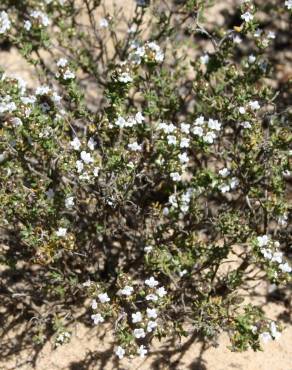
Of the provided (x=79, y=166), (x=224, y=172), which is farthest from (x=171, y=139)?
(x=79, y=166)

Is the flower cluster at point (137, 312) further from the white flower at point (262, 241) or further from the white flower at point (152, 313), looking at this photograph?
the white flower at point (262, 241)

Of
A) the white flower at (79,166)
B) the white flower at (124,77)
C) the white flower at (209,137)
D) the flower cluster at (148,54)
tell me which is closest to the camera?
the white flower at (79,166)

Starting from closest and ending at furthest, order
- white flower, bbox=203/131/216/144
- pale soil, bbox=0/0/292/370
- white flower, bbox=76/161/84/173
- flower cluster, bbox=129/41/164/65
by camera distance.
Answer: white flower, bbox=76/161/84/173
white flower, bbox=203/131/216/144
flower cluster, bbox=129/41/164/65
pale soil, bbox=0/0/292/370

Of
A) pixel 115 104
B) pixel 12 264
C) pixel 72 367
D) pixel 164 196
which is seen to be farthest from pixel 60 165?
pixel 72 367

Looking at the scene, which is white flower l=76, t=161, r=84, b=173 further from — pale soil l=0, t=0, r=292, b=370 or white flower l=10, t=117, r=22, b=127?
pale soil l=0, t=0, r=292, b=370

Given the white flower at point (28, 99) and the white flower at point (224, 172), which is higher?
the white flower at point (28, 99)

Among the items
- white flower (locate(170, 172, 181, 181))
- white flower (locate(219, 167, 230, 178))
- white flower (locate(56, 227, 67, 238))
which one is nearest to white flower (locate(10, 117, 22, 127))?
white flower (locate(56, 227, 67, 238))

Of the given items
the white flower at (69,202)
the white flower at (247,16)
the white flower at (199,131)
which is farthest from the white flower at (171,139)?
the white flower at (247,16)

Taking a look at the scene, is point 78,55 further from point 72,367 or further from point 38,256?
point 72,367
